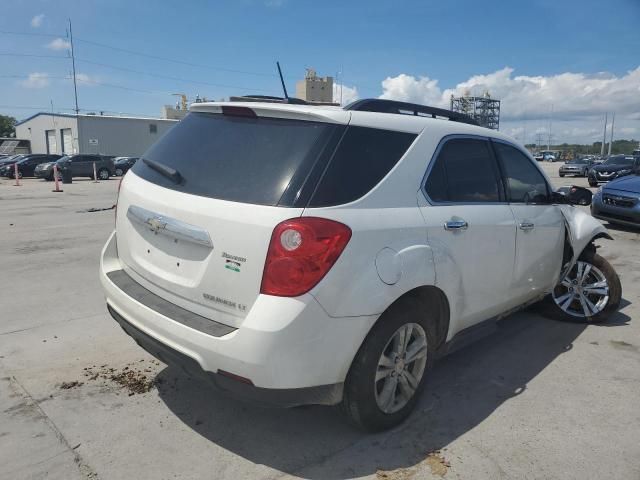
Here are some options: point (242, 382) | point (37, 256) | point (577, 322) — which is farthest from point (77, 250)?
point (577, 322)

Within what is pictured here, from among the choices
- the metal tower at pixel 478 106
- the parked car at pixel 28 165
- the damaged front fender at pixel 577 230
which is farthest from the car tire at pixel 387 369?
the parked car at pixel 28 165

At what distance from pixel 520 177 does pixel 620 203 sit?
7.47m

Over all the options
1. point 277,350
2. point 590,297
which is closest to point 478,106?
point 590,297

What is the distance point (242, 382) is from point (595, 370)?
2968 millimetres

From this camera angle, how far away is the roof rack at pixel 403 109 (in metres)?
3.02

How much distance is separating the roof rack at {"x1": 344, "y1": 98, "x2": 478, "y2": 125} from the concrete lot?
6.17ft

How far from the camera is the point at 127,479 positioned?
251 cm

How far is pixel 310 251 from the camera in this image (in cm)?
237

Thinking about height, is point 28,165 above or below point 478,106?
below

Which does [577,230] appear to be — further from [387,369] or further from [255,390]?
[255,390]

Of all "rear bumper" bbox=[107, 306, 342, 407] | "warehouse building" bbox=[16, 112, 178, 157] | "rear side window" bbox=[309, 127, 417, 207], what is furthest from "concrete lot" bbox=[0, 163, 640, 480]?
"warehouse building" bbox=[16, 112, 178, 157]

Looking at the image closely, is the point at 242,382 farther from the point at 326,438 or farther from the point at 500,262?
the point at 500,262

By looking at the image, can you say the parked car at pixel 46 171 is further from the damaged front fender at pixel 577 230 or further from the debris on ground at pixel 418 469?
the debris on ground at pixel 418 469

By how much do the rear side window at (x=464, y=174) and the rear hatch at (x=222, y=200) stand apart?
0.80 meters
